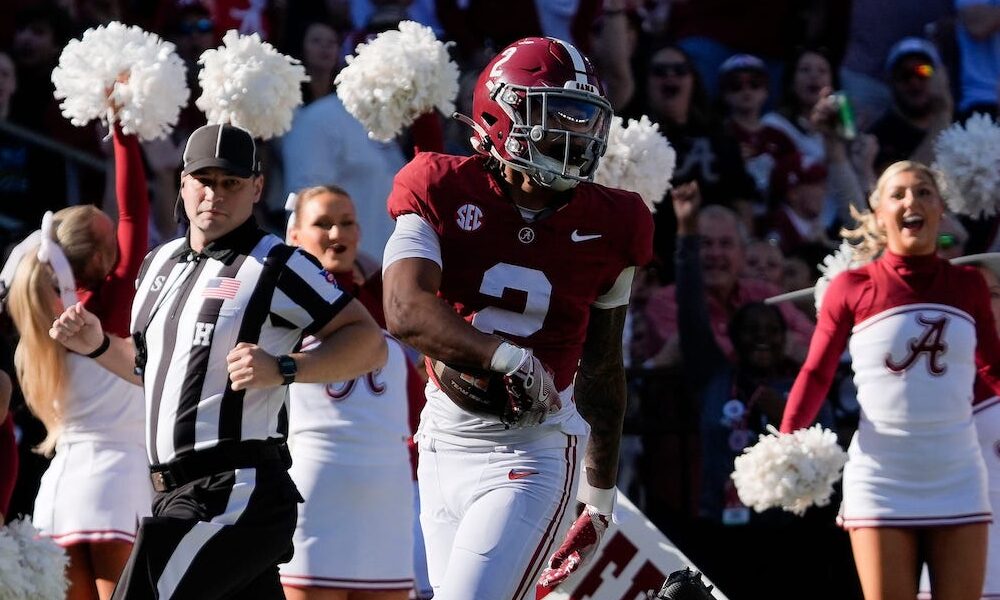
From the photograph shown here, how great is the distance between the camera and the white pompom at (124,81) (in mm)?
6023

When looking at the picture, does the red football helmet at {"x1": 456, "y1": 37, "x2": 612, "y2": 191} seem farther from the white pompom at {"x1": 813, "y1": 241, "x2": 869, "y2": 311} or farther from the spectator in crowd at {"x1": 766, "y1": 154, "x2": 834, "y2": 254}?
the spectator in crowd at {"x1": 766, "y1": 154, "x2": 834, "y2": 254}

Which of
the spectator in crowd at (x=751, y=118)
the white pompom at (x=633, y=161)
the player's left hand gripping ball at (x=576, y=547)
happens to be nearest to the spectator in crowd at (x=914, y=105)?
the spectator in crowd at (x=751, y=118)

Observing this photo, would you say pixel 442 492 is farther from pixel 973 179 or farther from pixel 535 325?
pixel 973 179

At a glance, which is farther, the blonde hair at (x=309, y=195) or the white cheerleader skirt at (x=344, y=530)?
the blonde hair at (x=309, y=195)

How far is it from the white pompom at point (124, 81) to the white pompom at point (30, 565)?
1.48 metres

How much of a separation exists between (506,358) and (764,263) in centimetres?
565

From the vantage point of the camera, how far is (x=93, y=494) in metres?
6.46

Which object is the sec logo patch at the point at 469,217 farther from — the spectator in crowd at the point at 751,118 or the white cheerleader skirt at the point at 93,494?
the spectator in crowd at the point at 751,118

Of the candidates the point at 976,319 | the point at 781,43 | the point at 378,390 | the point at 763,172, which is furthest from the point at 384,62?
the point at 781,43

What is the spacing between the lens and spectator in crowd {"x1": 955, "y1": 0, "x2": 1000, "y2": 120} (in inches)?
429

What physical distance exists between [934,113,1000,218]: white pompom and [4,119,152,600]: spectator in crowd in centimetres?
363

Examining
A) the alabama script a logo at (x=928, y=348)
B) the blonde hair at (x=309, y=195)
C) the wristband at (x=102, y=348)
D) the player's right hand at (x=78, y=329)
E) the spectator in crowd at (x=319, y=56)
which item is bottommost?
the alabama script a logo at (x=928, y=348)

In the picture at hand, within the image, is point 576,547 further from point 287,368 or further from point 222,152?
point 222,152

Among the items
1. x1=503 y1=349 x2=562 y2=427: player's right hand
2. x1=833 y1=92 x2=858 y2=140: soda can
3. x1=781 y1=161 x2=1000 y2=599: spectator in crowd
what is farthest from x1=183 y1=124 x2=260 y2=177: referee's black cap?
x1=833 y1=92 x2=858 y2=140: soda can
